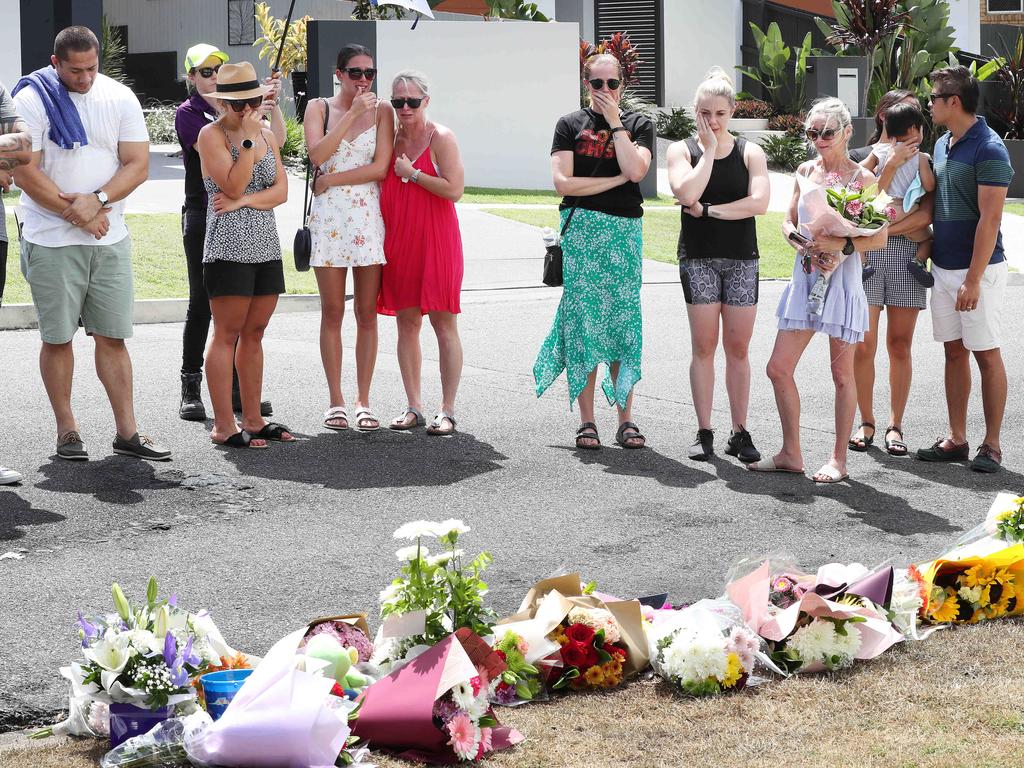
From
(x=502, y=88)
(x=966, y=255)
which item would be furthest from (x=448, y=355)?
(x=502, y=88)

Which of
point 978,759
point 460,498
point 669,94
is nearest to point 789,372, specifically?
point 460,498

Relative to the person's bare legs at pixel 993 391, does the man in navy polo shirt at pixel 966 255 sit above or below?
above

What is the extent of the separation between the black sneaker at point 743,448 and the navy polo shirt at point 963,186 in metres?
1.38

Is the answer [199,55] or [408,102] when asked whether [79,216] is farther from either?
[408,102]

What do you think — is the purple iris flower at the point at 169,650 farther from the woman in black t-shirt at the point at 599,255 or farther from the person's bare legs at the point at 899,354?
the person's bare legs at the point at 899,354

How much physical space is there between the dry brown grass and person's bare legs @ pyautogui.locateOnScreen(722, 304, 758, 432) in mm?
3052

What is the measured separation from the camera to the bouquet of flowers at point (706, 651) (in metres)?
4.16

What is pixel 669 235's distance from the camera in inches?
771

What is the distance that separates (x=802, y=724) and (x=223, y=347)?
4.28 m

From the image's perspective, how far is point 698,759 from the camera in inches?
145

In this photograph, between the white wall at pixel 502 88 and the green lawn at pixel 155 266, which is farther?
the white wall at pixel 502 88

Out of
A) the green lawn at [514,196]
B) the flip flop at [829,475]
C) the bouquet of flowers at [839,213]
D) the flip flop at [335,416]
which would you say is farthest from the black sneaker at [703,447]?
the green lawn at [514,196]

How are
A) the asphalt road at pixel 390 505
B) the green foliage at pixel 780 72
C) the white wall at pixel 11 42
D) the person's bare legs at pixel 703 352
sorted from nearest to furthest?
the asphalt road at pixel 390 505
the person's bare legs at pixel 703 352
the white wall at pixel 11 42
the green foliage at pixel 780 72

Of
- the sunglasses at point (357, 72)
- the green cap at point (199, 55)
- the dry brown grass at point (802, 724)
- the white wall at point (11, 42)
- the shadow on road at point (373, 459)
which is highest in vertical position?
the white wall at point (11, 42)
